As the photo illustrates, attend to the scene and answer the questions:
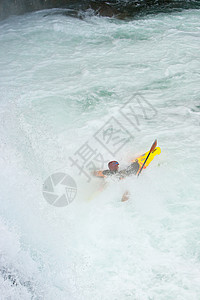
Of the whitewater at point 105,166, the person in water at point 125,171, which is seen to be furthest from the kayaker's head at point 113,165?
the whitewater at point 105,166

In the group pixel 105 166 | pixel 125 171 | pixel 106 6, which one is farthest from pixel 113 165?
pixel 106 6

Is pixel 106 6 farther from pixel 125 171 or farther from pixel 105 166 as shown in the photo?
pixel 125 171

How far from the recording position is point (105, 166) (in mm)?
5164

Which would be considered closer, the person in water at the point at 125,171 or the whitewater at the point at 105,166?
the whitewater at the point at 105,166

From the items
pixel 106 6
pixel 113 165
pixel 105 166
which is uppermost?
pixel 106 6

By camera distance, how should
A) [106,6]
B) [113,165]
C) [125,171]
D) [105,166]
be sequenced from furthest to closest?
[106,6] → [105,166] → [125,171] → [113,165]

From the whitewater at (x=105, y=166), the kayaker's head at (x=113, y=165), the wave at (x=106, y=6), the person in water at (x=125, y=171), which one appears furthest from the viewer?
the wave at (x=106, y=6)

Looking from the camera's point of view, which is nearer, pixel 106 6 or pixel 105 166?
pixel 105 166

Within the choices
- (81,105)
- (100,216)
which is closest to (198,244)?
(100,216)

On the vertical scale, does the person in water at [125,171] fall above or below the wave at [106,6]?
below

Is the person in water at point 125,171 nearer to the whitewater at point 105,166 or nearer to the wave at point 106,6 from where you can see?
the whitewater at point 105,166

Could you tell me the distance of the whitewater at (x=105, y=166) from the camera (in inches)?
138

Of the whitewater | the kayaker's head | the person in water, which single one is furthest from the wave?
the kayaker's head

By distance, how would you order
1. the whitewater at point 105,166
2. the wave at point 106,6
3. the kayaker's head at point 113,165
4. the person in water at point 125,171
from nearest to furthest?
the whitewater at point 105,166, the kayaker's head at point 113,165, the person in water at point 125,171, the wave at point 106,6
